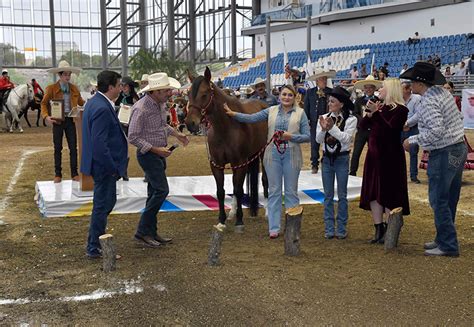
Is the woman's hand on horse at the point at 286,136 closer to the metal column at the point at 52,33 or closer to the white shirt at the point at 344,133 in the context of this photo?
A: the white shirt at the point at 344,133

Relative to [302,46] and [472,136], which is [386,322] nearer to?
[472,136]

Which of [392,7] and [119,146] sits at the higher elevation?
[392,7]

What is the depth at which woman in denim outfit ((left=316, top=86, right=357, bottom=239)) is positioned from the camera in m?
6.19

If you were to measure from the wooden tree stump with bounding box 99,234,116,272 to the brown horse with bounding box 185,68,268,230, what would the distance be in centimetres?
155

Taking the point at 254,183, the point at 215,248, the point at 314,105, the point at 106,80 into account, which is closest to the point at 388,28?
the point at 314,105

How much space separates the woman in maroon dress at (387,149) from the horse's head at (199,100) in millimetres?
1715

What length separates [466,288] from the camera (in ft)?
15.6

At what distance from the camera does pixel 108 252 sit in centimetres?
527

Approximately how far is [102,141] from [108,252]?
3.35 ft

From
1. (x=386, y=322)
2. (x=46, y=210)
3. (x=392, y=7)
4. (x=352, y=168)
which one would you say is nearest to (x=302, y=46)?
(x=392, y=7)

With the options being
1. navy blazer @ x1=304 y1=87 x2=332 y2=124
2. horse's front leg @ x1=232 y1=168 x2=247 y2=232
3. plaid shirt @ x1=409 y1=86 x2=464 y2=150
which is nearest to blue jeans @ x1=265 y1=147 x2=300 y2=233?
horse's front leg @ x1=232 y1=168 x2=247 y2=232

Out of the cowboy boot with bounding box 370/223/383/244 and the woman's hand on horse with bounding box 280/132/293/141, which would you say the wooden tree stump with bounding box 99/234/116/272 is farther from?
the cowboy boot with bounding box 370/223/383/244

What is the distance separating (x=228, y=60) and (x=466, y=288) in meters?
42.7

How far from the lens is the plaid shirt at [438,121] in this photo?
5355 millimetres
